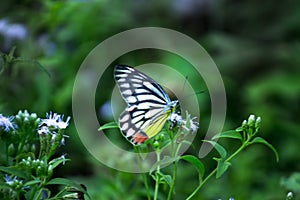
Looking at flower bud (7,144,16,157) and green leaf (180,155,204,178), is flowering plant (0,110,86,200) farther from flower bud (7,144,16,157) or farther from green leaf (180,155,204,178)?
green leaf (180,155,204,178)

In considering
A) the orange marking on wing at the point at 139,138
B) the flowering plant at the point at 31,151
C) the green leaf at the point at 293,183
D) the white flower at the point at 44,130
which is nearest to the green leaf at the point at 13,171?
the flowering plant at the point at 31,151

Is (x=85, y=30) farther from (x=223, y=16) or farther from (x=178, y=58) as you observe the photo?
(x=223, y=16)

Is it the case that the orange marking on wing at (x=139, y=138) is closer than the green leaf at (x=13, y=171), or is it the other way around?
the green leaf at (x=13, y=171)

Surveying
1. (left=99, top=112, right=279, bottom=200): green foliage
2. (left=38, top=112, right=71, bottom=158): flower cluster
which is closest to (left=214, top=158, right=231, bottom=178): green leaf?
(left=99, top=112, right=279, bottom=200): green foliage

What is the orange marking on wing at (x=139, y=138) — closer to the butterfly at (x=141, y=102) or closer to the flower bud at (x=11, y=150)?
the butterfly at (x=141, y=102)

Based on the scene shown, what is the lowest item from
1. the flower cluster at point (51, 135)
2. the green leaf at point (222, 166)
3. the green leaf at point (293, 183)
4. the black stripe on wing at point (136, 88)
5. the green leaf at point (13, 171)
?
the green leaf at point (293, 183)

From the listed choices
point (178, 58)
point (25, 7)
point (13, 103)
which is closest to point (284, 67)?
point (178, 58)

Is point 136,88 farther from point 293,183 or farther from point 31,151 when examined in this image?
point 293,183

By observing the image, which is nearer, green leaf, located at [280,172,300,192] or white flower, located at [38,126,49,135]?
white flower, located at [38,126,49,135]
